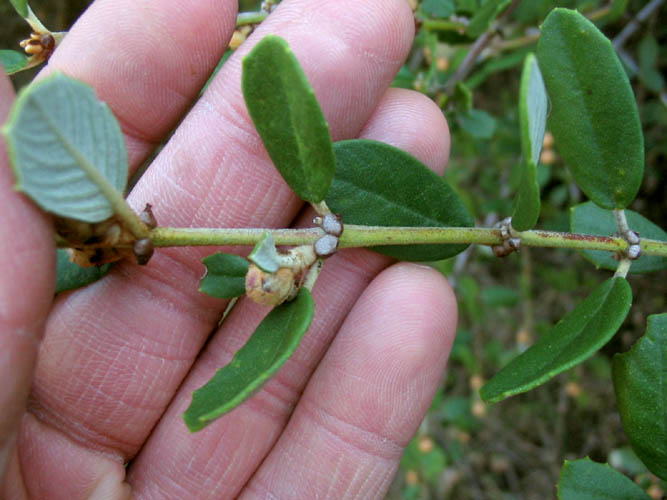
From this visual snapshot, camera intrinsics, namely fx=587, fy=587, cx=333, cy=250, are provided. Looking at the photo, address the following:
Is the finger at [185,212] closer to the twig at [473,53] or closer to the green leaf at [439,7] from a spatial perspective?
the green leaf at [439,7]

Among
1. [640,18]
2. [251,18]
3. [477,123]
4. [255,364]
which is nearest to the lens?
[255,364]

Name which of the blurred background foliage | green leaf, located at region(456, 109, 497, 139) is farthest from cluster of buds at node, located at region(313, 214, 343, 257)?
green leaf, located at region(456, 109, 497, 139)

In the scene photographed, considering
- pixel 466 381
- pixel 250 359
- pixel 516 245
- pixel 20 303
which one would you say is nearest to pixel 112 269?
pixel 20 303

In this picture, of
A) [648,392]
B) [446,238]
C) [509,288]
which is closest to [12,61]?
[446,238]

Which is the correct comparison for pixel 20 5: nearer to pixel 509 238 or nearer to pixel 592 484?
pixel 509 238

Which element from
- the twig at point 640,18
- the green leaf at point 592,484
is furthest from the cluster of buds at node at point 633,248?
the twig at point 640,18

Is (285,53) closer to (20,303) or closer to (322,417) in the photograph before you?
(20,303)

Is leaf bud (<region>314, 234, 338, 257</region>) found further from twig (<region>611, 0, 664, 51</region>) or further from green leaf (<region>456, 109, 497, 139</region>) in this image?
twig (<region>611, 0, 664, 51</region>)
